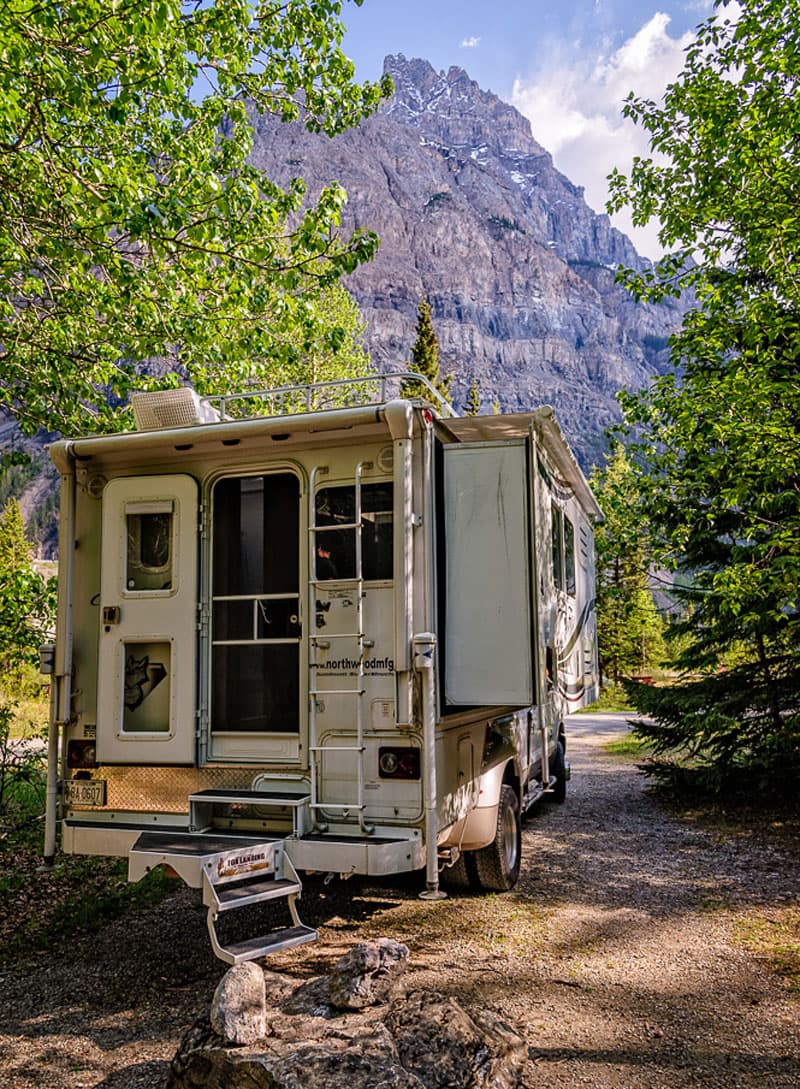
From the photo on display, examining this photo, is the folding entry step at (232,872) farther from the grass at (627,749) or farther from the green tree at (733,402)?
the grass at (627,749)

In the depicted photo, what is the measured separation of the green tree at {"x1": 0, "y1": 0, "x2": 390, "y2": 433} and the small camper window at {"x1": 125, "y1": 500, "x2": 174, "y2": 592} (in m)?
2.20

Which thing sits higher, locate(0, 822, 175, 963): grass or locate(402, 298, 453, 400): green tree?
locate(402, 298, 453, 400): green tree

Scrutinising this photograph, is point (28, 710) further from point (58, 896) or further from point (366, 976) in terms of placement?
point (366, 976)

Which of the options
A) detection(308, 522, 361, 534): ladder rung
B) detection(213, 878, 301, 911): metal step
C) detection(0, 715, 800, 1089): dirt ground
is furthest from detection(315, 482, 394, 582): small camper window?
detection(0, 715, 800, 1089): dirt ground

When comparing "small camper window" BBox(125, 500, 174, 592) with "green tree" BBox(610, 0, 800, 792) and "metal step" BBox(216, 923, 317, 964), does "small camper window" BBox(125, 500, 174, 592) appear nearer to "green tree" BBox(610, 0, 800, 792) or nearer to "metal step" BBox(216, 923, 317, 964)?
"metal step" BBox(216, 923, 317, 964)

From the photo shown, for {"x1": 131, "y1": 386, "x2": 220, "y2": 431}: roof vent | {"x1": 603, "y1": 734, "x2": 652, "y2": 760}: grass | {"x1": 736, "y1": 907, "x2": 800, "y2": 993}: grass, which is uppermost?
{"x1": 131, "y1": 386, "x2": 220, "y2": 431}: roof vent

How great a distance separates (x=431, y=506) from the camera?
510 cm

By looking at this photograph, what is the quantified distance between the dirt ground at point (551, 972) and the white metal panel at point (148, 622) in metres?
1.30

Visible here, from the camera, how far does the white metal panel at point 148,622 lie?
5.25m

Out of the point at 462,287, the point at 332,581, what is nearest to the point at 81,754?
the point at 332,581

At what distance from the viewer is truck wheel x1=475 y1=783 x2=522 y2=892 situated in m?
6.24

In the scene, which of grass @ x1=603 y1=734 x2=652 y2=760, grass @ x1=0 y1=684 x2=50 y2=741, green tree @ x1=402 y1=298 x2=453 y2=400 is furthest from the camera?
green tree @ x1=402 y1=298 x2=453 y2=400

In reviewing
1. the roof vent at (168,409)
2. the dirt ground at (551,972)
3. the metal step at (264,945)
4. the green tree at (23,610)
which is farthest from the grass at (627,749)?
the roof vent at (168,409)

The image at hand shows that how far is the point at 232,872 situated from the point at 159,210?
15.6ft
